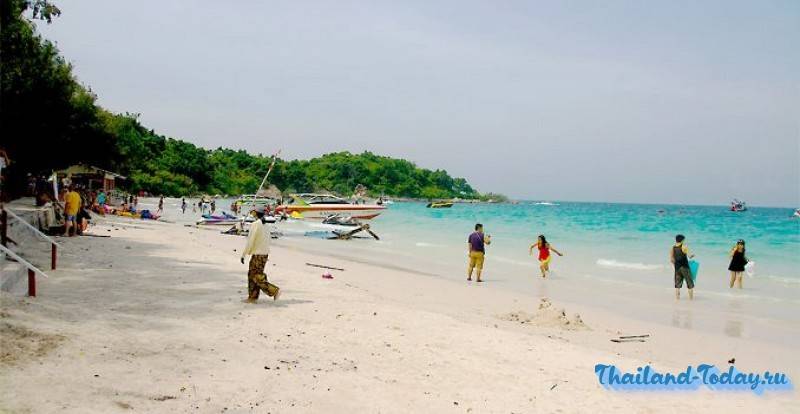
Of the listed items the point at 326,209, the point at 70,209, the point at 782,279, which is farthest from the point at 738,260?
the point at 326,209

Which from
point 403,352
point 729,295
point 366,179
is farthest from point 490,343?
point 366,179

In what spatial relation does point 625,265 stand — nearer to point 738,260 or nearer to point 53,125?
point 738,260

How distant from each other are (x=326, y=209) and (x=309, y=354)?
41.3 meters

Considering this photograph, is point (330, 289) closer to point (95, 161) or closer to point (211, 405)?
point (211, 405)

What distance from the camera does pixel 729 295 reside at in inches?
632

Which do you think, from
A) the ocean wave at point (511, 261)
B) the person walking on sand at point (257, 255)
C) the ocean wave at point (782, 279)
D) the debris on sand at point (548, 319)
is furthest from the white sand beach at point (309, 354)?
the ocean wave at point (782, 279)

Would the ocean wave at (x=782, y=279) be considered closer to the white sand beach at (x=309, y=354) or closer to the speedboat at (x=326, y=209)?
the white sand beach at (x=309, y=354)

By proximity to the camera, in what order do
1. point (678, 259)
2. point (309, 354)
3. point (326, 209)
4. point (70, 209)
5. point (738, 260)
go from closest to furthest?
point (309, 354), point (678, 259), point (738, 260), point (70, 209), point (326, 209)

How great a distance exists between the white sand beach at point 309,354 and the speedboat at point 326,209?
34551 mm

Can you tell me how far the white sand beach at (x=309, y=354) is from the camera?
17.7ft

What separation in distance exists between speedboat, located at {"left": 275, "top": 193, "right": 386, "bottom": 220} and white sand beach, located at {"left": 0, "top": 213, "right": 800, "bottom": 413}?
34.6 m

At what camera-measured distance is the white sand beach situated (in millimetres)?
5387

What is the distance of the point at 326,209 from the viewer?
1889 inches

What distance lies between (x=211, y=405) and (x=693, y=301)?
13.3m
